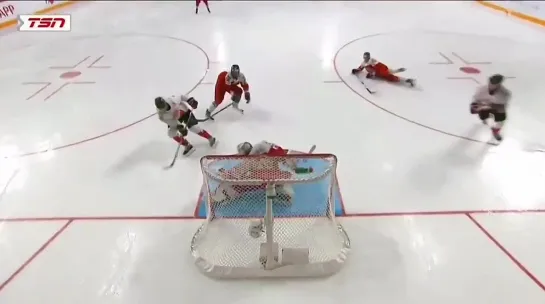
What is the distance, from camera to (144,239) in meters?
2.48

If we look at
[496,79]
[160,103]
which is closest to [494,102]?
[496,79]

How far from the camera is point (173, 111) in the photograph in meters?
3.14

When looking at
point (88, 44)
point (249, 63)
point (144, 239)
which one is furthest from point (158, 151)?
point (88, 44)

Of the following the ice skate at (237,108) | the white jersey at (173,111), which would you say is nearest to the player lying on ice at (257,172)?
the white jersey at (173,111)

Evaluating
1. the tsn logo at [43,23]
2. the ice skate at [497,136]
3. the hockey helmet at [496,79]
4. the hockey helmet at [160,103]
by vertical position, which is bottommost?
the tsn logo at [43,23]

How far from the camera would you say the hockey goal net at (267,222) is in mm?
2137

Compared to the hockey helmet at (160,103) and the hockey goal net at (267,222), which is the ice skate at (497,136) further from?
the hockey helmet at (160,103)

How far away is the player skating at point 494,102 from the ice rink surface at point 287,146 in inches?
7.6

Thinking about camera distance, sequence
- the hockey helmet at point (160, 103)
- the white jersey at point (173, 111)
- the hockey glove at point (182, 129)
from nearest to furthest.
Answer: the hockey helmet at point (160, 103)
the white jersey at point (173, 111)
the hockey glove at point (182, 129)

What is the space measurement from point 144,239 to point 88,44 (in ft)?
17.7

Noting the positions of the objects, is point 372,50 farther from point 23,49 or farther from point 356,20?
point 23,49

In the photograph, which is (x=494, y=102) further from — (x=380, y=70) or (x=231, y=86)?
(x=231, y=86)

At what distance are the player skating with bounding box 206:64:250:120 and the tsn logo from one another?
5372 millimetres

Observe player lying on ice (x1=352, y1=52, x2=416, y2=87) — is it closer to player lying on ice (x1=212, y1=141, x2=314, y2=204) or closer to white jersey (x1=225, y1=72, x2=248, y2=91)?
white jersey (x1=225, y1=72, x2=248, y2=91)
